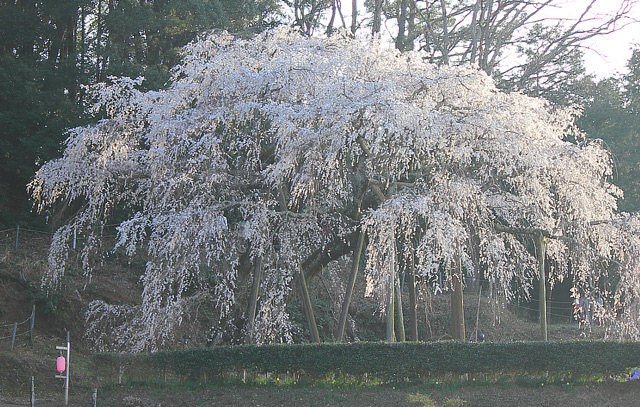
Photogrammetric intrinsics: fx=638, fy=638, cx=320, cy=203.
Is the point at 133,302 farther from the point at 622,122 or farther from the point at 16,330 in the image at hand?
the point at 622,122

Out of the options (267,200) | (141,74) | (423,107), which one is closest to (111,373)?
(267,200)

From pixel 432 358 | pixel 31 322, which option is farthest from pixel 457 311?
pixel 31 322

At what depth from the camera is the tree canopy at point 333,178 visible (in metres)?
10.2

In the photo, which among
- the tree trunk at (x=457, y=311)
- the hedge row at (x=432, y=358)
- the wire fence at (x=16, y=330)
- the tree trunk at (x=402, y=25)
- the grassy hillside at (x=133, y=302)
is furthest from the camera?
the tree trunk at (x=402, y=25)

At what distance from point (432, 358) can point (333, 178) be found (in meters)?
3.24

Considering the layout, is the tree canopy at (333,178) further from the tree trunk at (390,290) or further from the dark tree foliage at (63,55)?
the dark tree foliage at (63,55)

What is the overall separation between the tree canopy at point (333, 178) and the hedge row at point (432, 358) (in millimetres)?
864

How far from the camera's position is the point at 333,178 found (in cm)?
1032

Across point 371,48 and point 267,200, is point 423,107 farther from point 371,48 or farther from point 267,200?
point 267,200

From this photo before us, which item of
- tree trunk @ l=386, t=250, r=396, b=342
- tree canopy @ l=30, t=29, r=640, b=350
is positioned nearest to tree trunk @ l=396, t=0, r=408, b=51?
tree canopy @ l=30, t=29, r=640, b=350

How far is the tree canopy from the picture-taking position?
1016 cm

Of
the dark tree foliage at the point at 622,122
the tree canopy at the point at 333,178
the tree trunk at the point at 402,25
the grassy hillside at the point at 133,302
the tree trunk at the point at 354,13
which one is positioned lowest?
the grassy hillside at the point at 133,302

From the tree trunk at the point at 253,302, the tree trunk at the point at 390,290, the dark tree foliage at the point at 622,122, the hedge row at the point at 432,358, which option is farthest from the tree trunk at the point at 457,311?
the dark tree foliage at the point at 622,122

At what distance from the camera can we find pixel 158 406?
9695mm
